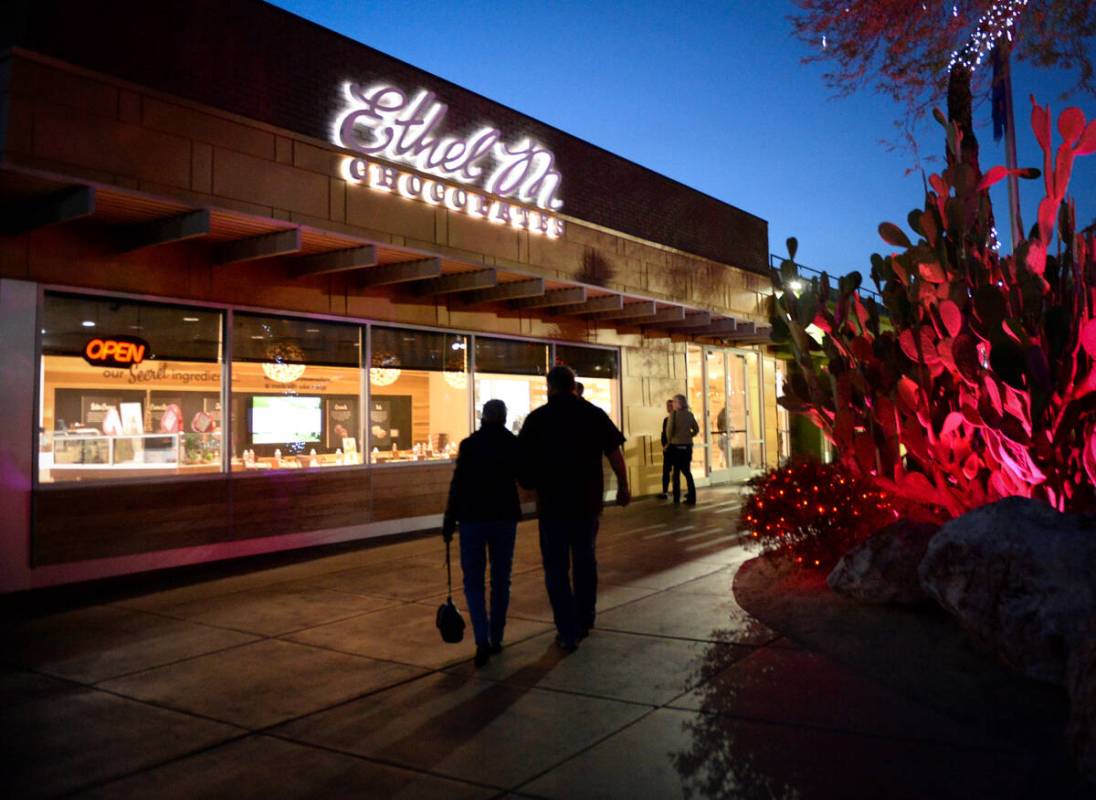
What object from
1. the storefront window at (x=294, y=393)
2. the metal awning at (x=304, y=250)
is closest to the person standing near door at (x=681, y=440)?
the metal awning at (x=304, y=250)

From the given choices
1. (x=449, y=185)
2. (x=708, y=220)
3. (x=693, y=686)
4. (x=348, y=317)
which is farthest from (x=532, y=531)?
(x=708, y=220)

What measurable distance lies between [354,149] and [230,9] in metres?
1.99

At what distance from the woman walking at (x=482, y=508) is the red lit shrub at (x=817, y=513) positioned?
286cm

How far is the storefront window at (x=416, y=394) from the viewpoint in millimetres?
11539

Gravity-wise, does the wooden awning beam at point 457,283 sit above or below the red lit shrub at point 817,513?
above

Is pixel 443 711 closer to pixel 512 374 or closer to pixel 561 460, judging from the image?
pixel 561 460

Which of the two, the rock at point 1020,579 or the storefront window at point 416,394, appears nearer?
the rock at point 1020,579

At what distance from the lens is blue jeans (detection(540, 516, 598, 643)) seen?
5910 millimetres

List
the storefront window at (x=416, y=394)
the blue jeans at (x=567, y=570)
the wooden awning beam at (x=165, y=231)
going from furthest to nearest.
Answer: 1. the storefront window at (x=416, y=394)
2. the wooden awning beam at (x=165, y=231)
3. the blue jeans at (x=567, y=570)

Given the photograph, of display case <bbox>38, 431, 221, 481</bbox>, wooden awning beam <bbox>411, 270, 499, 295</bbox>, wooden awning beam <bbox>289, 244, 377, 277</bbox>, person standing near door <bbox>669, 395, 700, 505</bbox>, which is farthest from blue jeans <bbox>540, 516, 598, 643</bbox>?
person standing near door <bbox>669, 395, 700, 505</bbox>

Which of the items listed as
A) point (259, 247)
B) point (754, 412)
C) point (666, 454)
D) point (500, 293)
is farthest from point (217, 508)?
point (754, 412)

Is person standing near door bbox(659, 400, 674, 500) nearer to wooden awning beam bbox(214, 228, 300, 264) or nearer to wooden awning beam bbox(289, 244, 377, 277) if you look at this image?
wooden awning beam bbox(289, 244, 377, 277)

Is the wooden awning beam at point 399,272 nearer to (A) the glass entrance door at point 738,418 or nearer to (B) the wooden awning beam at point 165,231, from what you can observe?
(B) the wooden awning beam at point 165,231

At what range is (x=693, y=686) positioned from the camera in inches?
201
